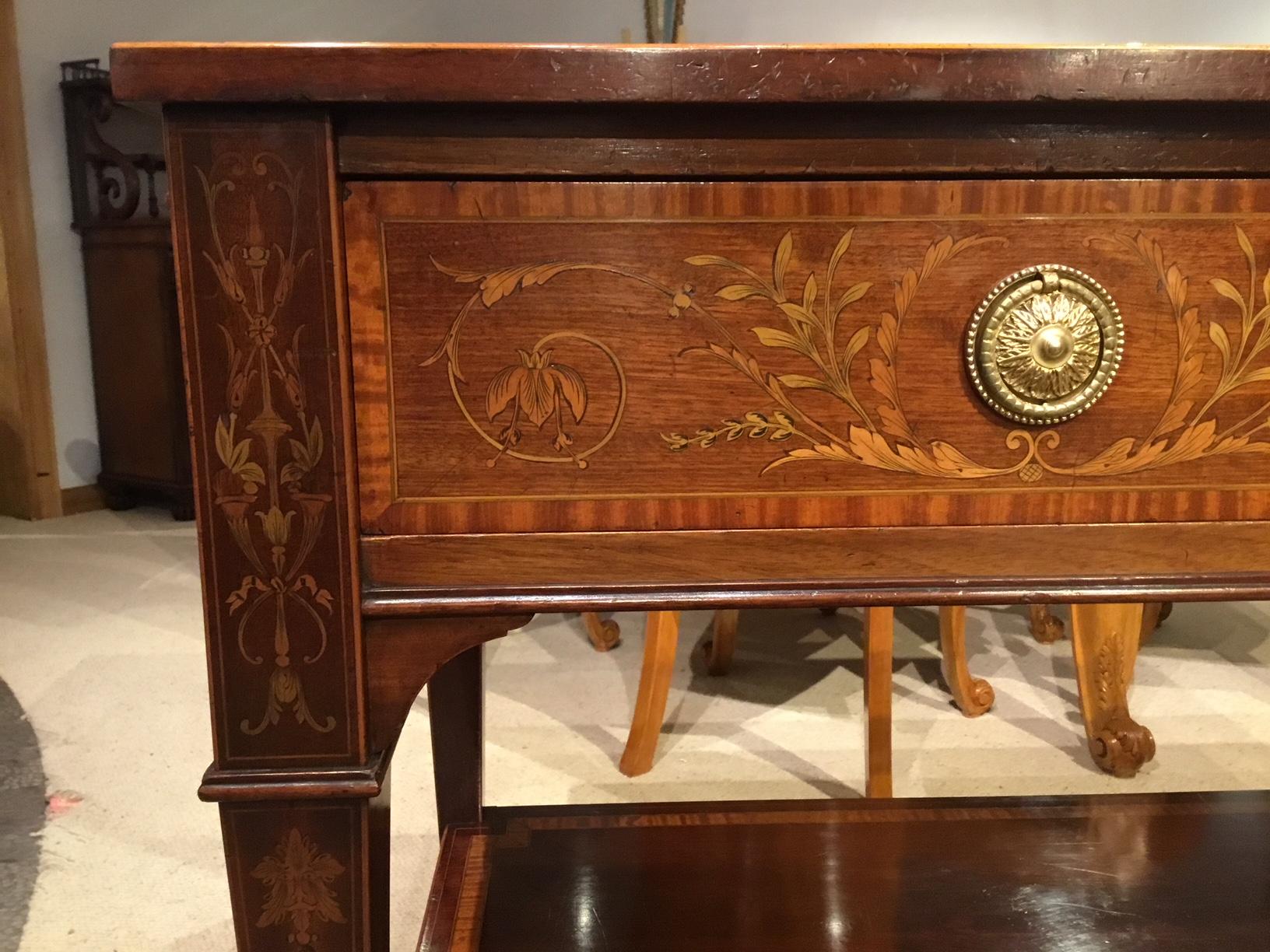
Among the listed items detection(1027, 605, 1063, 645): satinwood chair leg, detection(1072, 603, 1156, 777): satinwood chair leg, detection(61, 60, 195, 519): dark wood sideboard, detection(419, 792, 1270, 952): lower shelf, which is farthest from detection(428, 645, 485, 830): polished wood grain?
detection(61, 60, 195, 519): dark wood sideboard

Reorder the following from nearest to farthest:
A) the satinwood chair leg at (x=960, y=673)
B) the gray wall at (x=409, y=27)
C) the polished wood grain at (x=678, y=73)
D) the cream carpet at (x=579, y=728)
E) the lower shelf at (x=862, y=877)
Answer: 1. the polished wood grain at (x=678, y=73)
2. the lower shelf at (x=862, y=877)
3. the cream carpet at (x=579, y=728)
4. the satinwood chair leg at (x=960, y=673)
5. the gray wall at (x=409, y=27)

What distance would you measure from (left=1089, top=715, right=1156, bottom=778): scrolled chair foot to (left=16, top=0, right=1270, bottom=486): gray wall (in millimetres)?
1687

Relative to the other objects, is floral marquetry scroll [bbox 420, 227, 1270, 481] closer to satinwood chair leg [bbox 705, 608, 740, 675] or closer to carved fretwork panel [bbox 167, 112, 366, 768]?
carved fretwork panel [bbox 167, 112, 366, 768]

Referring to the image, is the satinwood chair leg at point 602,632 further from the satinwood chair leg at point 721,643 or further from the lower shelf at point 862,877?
the lower shelf at point 862,877

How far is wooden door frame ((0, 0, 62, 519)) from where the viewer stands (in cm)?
238

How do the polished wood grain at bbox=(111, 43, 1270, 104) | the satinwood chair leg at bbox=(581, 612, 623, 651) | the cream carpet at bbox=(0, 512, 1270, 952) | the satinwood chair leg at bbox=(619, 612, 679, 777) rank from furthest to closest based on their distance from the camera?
A: the satinwood chair leg at bbox=(581, 612, 623, 651), the satinwood chair leg at bbox=(619, 612, 679, 777), the cream carpet at bbox=(0, 512, 1270, 952), the polished wood grain at bbox=(111, 43, 1270, 104)

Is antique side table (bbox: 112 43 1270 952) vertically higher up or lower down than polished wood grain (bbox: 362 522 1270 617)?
higher up

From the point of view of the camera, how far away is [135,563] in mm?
2156

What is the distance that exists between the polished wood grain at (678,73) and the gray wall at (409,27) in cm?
201

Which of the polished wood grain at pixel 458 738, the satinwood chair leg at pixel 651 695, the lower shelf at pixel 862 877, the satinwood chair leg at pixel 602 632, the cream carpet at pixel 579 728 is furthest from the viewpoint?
the satinwood chair leg at pixel 602 632

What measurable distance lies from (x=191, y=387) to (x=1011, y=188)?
1.32ft

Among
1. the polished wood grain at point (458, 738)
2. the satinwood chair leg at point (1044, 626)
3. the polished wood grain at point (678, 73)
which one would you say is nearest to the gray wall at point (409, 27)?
the satinwood chair leg at point (1044, 626)

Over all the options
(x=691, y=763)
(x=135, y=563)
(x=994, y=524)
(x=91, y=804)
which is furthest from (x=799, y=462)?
(x=135, y=563)

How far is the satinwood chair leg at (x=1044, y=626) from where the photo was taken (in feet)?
5.74
